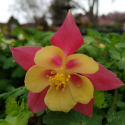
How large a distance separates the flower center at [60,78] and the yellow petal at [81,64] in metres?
0.03

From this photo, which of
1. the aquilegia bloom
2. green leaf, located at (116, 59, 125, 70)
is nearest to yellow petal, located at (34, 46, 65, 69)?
the aquilegia bloom

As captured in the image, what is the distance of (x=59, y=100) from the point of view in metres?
0.51

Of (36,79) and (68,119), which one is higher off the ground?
(36,79)

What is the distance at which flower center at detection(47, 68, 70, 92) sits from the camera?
531mm

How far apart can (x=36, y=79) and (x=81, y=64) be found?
17cm

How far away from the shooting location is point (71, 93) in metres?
0.53

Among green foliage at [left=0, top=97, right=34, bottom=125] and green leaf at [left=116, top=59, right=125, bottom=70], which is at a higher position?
green leaf at [left=116, top=59, right=125, bottom=70]

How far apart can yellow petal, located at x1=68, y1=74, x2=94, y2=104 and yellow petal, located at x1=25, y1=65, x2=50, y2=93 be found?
97mm

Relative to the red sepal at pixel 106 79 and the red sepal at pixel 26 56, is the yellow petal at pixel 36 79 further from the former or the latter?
the red sepal at pixel 106 79

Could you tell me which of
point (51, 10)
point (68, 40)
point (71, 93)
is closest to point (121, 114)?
point (71, 93)

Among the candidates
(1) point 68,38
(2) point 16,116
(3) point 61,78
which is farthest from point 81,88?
(2) point 16,116

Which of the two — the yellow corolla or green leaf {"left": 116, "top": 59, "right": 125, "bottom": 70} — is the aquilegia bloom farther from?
green leaf {"left": 116, "top": 59, "right": 125, "bottom": 70}

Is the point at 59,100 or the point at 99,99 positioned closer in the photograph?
the point at 59,100

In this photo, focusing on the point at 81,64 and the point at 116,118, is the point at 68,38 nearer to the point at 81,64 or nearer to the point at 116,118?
the point at 81,64
